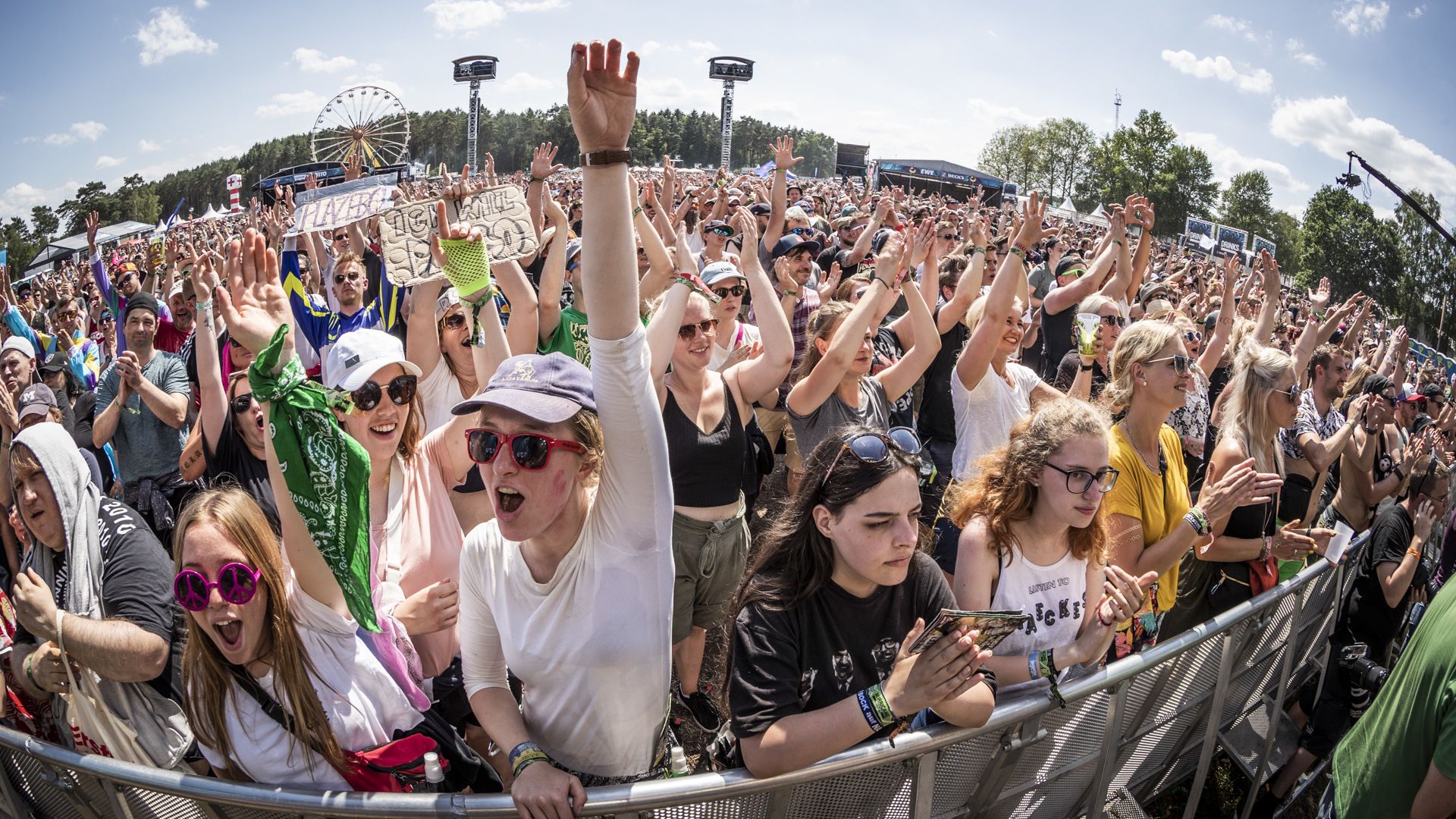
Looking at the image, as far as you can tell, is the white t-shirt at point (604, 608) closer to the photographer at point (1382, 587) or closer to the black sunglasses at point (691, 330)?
the black sunglasses at point (691, 330)

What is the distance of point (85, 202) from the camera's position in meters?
63.4

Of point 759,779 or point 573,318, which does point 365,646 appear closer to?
point 759,779

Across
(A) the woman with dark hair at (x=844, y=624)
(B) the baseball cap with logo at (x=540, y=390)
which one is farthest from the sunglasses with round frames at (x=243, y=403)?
(A) the woman with dark hair at (x=844, y=624)

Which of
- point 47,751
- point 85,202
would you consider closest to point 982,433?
point 47,751

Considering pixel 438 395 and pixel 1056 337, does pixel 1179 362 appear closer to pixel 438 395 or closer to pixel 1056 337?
pixel 438 395

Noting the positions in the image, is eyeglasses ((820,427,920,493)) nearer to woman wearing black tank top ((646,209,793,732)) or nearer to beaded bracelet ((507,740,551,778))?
beaded bracelet ((507,740,551,778))

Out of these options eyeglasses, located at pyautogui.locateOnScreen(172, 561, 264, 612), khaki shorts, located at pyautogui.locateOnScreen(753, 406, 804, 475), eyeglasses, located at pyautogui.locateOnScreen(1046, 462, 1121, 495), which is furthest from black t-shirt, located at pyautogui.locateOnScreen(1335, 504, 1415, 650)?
eyeglasses, located at pyautogui.locateOnScreen(172, 561, 264, 612)

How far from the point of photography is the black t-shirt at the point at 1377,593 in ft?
13.0

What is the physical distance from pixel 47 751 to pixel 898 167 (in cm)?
5256

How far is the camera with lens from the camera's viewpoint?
3299mm

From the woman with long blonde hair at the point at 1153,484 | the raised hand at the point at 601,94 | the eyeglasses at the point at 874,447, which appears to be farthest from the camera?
the woman with long blonde hair at the point at 1153,484

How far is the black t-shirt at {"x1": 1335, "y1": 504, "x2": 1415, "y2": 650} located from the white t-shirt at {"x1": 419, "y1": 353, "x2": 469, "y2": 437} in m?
4.28

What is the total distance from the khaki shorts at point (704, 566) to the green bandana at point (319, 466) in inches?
66.1

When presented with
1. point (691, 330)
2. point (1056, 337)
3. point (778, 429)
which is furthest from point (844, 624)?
point (1056, 337)
